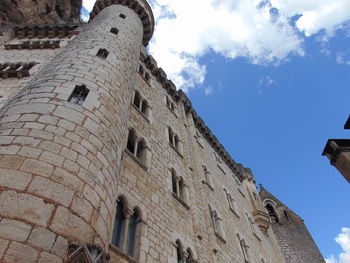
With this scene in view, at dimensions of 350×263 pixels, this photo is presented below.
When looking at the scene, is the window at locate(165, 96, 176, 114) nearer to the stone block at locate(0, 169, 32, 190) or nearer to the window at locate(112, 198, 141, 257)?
the window at locate(112, 198, 141, 257)

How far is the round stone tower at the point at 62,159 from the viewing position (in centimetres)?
300

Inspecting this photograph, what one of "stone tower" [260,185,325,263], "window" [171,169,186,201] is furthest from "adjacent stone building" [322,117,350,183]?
"stone tower" [260,185,325,263]

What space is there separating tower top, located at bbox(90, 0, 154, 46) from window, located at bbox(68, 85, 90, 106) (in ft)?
38.7

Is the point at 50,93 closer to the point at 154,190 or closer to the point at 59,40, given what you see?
the point at 154,190

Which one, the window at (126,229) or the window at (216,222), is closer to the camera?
the window at (126,229)

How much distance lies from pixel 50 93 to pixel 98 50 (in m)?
3.34

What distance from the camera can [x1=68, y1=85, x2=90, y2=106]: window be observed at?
5.57 m

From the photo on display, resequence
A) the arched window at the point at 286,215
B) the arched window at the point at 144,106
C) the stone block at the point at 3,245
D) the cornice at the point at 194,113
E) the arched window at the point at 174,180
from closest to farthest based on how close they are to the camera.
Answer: the stone block at the point at 3,245, the arched window at the point at 174,180, the arched window at the point at 144,106, the cornice at the point at 194,113, the arched window at the point at 286,215

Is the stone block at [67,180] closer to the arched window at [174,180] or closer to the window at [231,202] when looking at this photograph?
the arched window at [174,180]

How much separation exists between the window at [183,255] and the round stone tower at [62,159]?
3050mm

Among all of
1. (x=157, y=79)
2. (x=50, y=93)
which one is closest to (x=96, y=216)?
(x=50, y=93)

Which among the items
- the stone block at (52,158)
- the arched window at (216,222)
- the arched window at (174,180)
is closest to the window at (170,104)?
the arched window at (174,180)

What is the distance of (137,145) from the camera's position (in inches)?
348

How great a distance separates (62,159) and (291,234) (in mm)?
25341
